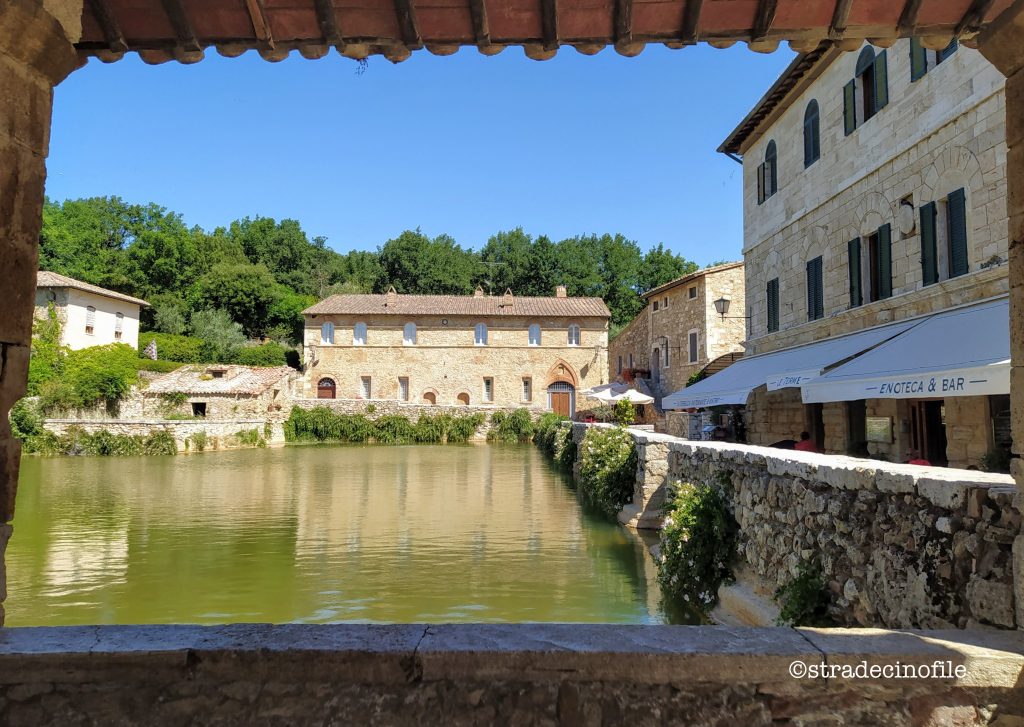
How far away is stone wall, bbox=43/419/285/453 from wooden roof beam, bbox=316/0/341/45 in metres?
29.9

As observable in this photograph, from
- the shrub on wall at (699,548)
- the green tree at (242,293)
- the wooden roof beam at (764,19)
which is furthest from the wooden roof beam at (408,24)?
the green tree at (242,293)

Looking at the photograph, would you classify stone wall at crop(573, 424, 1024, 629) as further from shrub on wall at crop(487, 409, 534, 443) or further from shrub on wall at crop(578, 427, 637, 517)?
shrub on wall at crop(487, 409, 534, 443)

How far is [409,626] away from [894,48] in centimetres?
1214

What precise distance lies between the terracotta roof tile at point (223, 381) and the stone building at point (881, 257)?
27.4 m

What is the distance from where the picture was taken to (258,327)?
2051 inches

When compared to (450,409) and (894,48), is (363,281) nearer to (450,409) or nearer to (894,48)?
(450,409)

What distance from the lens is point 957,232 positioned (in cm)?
939

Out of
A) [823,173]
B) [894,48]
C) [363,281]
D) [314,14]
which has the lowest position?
[314,14]

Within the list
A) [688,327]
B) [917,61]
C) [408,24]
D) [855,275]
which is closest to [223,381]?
[688,327]

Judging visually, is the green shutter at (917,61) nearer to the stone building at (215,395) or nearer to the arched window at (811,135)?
the arched window at (811,135)

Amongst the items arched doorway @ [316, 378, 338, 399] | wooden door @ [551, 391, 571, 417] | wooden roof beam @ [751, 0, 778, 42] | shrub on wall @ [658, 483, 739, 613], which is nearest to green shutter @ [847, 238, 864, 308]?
shrub on wall @ [658, 483, 739, 613]

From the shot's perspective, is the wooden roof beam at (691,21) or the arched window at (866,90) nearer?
the wooden roof beam at (691,21)

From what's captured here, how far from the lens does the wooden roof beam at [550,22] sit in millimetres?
3230

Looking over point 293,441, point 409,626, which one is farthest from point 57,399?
point 409,626
